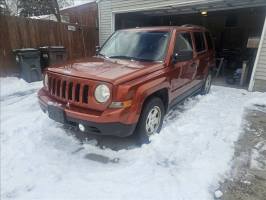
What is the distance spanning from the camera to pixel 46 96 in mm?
3537

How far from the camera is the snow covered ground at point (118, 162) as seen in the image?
→ 2471mm

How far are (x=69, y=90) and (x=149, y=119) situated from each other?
129 cm

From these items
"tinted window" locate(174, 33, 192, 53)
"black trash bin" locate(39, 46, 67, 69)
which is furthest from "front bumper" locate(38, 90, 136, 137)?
"black trash bin" locate(39, 46, 67, 69)

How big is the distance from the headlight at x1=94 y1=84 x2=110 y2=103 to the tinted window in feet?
5.76

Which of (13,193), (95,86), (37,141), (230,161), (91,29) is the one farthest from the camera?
(91,29)

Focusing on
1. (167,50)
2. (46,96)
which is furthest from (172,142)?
(46,96)

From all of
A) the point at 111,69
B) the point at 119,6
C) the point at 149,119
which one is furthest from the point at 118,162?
the point at 119,6

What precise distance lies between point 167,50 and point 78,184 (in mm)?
2517

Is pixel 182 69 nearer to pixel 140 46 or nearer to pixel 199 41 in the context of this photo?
pixel 140 46

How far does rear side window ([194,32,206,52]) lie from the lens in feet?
16.8

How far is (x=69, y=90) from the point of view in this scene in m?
3.07

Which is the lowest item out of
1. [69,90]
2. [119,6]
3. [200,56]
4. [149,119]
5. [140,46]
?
[149,119]

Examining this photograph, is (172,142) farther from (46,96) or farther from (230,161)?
(46,96)

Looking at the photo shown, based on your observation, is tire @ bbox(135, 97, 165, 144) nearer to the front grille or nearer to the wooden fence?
the front grille
